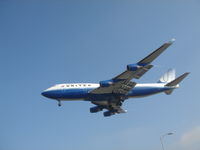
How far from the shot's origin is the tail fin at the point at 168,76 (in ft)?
266

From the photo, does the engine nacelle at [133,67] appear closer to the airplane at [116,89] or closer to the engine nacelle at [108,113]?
the airplane at [116,89]

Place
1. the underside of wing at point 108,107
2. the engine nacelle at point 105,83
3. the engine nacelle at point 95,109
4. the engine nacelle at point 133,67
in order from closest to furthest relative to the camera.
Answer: the engine nacelle at point 133,67 → the engine nacelle at point 105,83 → the underside of wing at point 108,107 → the engine nacelle at point 95,109

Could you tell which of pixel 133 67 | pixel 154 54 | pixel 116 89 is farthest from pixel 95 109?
pixel 154 54

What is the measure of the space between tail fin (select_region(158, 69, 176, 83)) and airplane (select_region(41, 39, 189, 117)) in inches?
247

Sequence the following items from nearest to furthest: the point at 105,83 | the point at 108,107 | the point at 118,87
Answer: the point at 105,83 → the point at 118,87 → the point at 108,107

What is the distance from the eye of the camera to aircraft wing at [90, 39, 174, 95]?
190 feet

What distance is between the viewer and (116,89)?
67.9 meters

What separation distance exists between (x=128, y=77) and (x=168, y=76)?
71.5 ft

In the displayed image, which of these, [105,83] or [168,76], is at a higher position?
[168,76]

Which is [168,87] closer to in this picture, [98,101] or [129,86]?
[129,86]

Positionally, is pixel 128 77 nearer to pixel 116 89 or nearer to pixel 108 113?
pixel 116 89

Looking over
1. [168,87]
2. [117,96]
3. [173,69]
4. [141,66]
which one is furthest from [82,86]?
[173,69]

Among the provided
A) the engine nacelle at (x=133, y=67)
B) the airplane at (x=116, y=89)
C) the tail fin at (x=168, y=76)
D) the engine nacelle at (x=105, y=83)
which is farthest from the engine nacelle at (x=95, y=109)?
the engine nacelle at (x=133, y=67)

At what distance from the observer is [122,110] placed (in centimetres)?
7544
